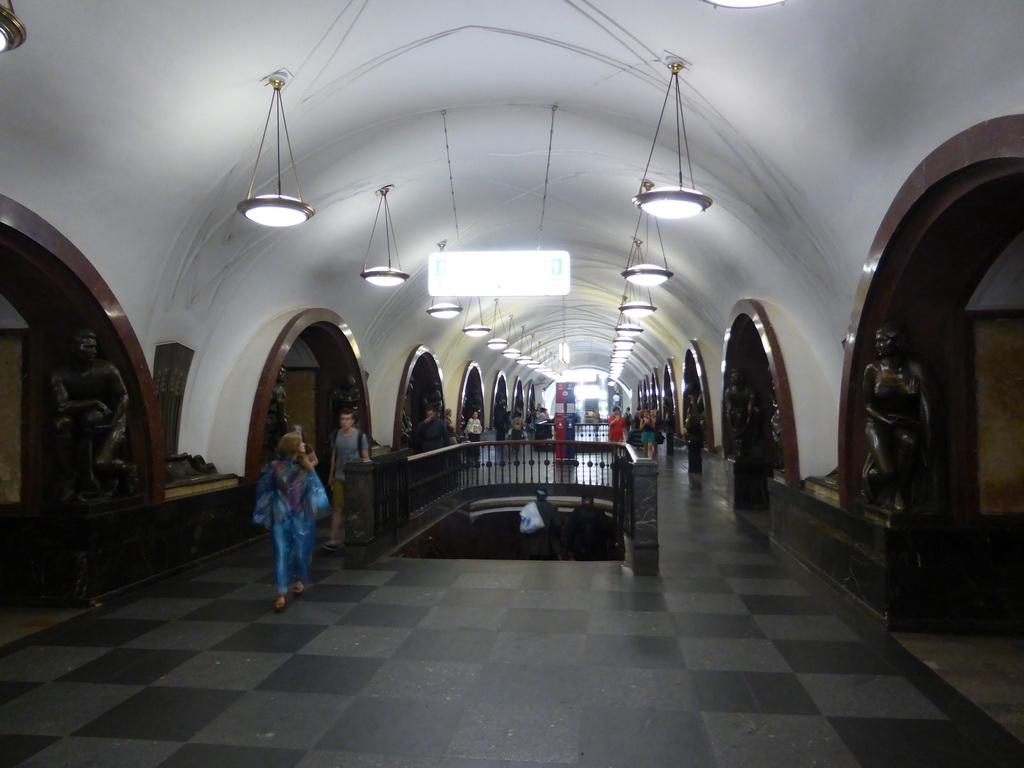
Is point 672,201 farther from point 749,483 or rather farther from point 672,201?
point 749,483

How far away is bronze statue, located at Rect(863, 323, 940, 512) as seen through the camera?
4902 mm

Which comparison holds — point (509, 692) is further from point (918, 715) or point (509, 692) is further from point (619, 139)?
point (619, 139)

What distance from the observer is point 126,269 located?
625cm

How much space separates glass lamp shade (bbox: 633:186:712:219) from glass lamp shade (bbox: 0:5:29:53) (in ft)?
13.1

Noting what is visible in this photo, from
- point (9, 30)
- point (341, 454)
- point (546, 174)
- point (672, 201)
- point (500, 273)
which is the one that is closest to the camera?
point (9, 30)

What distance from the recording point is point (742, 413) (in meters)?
9.88

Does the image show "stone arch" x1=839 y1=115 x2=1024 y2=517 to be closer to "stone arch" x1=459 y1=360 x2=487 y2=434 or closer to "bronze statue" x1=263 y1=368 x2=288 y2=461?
"bronze statue" x1=263 y1=368 x2=288 y2=461

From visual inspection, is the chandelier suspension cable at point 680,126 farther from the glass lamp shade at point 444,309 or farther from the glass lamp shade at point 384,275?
the glass lamp shade at point 444,309

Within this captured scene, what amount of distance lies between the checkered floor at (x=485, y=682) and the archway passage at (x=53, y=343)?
1.18 metres

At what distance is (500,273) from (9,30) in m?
5.36

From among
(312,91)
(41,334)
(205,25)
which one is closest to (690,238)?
(312,91)

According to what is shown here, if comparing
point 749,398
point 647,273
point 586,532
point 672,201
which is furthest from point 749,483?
point 672,201

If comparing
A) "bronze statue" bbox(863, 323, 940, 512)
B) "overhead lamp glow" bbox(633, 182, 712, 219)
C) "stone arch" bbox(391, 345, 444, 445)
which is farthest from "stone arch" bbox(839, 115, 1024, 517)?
"stone arch" bbox(391, 345, 444, 445)

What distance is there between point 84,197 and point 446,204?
18.2 feet
